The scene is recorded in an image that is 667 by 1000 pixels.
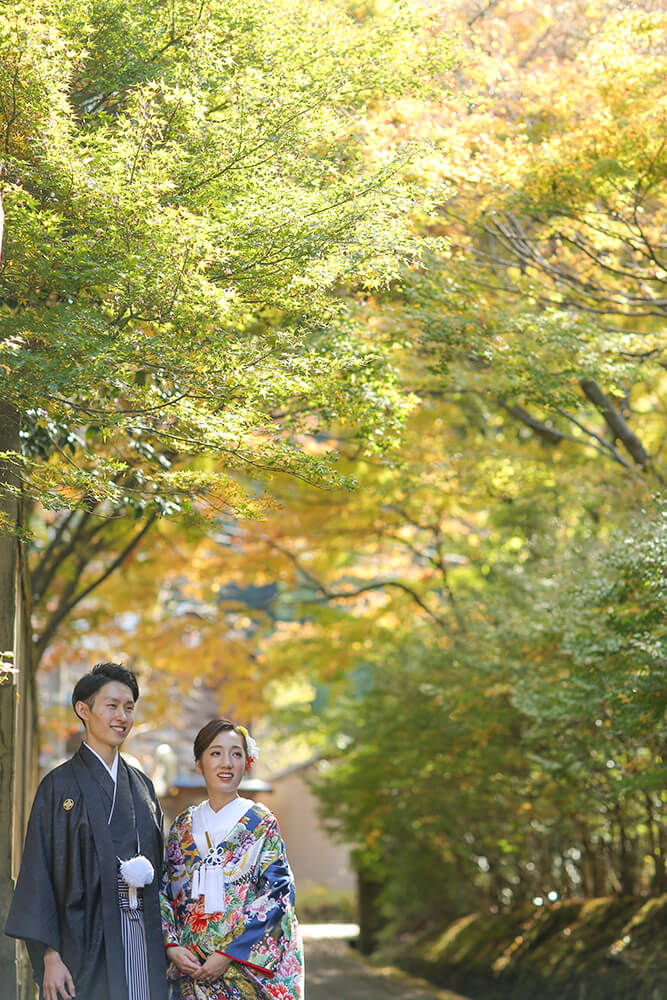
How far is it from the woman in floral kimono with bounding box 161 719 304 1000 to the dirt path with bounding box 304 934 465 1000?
22.8ft

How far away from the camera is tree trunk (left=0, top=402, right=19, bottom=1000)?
17.2 ft

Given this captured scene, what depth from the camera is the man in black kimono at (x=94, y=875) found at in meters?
4.29

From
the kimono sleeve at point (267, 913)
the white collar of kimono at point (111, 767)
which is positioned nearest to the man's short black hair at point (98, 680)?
the white collar of kimono at point (111, 767)

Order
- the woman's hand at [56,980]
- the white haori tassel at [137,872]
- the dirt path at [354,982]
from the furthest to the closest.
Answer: the dirt path at [354,982] → the white haori tassel at [137,872] → the woman's hand at [56,980]

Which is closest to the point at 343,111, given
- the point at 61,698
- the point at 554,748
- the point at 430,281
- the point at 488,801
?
the point at 430,281

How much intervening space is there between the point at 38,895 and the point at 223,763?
2.77 feet

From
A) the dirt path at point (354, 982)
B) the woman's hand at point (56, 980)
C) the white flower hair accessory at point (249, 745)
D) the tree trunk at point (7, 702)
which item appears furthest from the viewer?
the dirt path at point (354, 982)

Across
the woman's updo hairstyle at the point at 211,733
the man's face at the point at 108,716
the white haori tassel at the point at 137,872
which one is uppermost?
the man's face at the point at 108,716

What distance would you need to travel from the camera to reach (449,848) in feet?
44.5

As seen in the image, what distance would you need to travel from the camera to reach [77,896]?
4.34 meters

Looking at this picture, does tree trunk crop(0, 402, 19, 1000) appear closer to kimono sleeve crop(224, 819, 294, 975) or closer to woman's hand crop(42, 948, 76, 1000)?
woman's hand crop(42, 948, 76, 1000)

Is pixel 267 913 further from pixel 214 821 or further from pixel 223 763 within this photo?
pixel 223 763

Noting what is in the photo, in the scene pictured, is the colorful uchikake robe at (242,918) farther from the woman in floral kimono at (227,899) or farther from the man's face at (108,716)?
Answer: the man's face at (108,716)

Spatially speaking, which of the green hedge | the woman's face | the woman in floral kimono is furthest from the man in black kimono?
the green hedge
